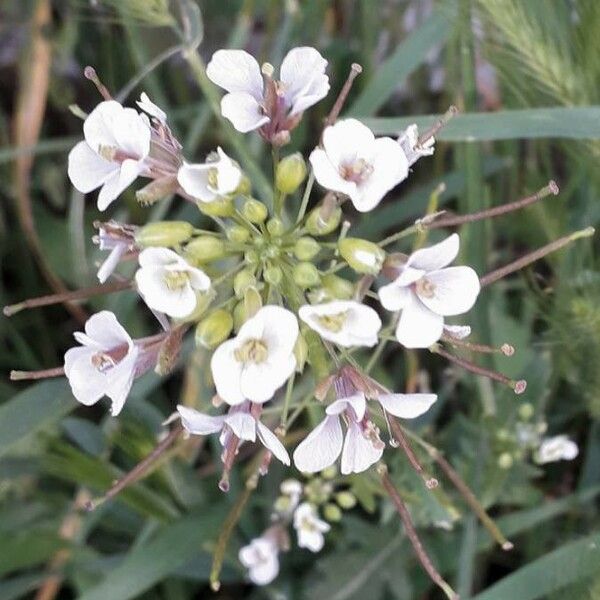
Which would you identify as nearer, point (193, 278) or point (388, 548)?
point (193, 278)

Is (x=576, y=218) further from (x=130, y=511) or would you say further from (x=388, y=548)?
(x=130, y=511)

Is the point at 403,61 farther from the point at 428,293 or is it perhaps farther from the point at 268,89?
the point at 428,293

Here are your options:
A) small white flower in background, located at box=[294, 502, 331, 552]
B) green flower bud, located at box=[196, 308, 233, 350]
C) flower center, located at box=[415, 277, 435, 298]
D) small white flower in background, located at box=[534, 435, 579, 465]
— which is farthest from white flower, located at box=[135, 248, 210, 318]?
small white flower in background, located at box=[534, 435, 579, 465]

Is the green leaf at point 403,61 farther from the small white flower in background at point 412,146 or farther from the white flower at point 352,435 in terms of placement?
the white flower at point 352,435

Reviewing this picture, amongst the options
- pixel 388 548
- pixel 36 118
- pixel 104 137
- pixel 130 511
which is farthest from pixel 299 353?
pixel 36 118

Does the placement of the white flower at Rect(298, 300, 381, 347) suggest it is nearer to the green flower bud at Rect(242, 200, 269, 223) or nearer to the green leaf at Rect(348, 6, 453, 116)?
the green flower bud at Rect(242, 200, 269, 223)
